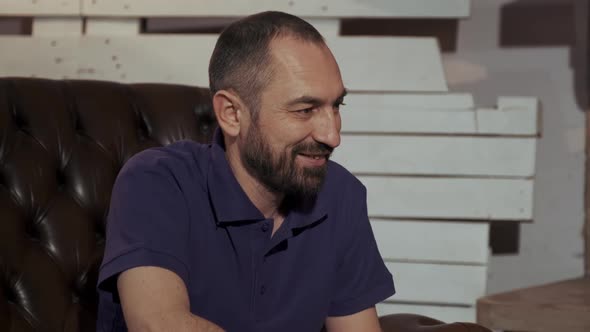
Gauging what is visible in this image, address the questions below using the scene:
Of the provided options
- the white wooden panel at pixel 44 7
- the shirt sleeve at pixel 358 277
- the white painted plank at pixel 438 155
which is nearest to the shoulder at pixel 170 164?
the shirt sleeve at pixel 358 277

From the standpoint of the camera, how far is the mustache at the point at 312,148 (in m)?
1.60

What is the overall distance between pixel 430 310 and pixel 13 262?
128 centimetres

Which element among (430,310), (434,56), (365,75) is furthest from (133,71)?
(430,310)

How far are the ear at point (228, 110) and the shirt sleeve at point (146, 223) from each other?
0.46ft

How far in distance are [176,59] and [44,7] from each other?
0.44 metres

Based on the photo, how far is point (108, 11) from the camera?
2645 mm

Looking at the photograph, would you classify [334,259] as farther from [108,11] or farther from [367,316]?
[108,11]

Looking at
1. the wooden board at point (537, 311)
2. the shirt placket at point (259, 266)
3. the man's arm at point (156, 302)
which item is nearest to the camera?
the man's arm at point (156, 302)

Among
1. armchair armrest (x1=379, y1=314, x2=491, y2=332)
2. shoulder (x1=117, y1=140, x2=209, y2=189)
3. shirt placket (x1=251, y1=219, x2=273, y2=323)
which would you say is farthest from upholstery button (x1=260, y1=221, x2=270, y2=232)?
armchair armrest (x1=379, y1=314, x2=491, y2=332)

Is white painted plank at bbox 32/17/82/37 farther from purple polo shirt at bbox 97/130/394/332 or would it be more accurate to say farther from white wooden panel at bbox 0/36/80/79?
purple polo shirt at bbox 97/130/394/332

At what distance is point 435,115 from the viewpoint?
249cm

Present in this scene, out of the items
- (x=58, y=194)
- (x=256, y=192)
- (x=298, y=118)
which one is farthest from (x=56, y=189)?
(x=298, y=118)

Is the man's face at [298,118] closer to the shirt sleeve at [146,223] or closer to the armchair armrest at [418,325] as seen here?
the shirt sleeve at [146,223]

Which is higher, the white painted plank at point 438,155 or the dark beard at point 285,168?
the dark beard at point 285,168
